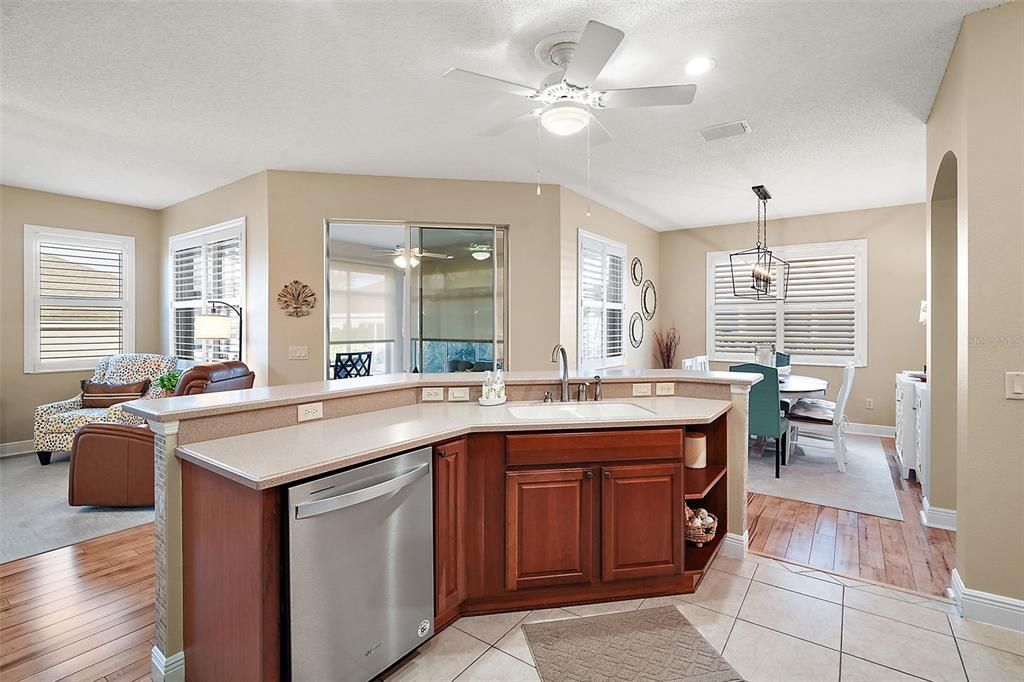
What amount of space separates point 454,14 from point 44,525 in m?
4.13

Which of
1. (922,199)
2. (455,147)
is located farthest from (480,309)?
(922,199)

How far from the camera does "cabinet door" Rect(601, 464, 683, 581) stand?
239cm

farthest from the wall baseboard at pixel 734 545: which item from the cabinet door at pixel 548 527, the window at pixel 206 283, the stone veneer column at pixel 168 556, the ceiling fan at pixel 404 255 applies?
the window at pixel 206 283

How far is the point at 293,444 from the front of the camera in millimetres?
1949

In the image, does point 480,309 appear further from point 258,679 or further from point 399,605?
point 258,679

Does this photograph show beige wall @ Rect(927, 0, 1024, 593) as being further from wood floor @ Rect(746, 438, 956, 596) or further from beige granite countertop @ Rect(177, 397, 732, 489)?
beige granite countertop @ Rect(177, 397, 732, 489)

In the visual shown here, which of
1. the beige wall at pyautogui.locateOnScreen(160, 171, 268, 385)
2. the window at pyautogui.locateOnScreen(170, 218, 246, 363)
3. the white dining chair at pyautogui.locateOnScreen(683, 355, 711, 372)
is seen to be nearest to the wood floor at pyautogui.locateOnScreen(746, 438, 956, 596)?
the white dining chair at pyautogui.locateOnScreen(683, 355, 711, 372)

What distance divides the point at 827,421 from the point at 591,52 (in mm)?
4159

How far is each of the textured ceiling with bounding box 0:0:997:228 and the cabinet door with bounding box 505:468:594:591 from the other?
7.07ft

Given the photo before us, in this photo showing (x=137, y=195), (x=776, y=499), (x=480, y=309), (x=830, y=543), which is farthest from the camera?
(x=137, y=195)

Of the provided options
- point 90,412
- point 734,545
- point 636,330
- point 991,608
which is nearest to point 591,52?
point 734,545

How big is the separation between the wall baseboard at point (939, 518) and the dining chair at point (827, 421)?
1240mm

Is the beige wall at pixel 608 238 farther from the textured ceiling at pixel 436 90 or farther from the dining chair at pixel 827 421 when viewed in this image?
A: the dining chair at pixel 827 421

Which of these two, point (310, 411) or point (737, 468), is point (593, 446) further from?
point (310, 411)
